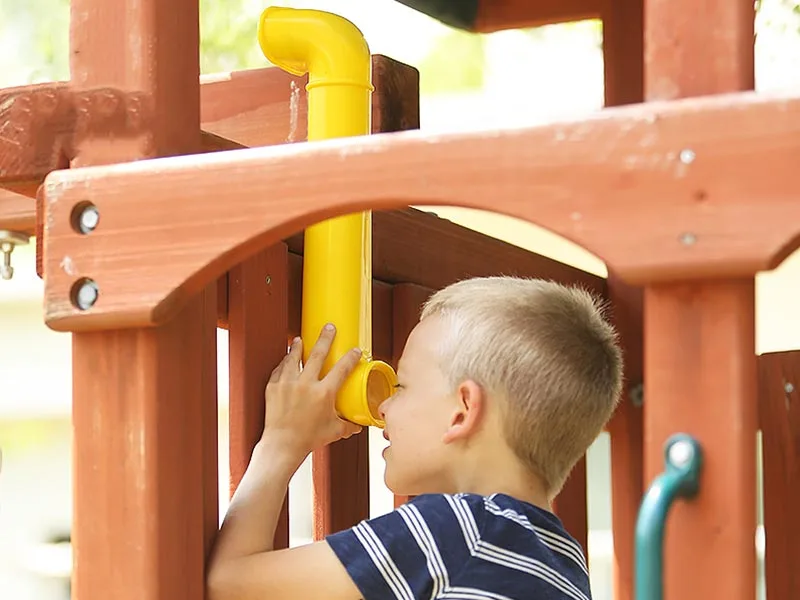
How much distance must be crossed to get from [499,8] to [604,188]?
1.69 meters

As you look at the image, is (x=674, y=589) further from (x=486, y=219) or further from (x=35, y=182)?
(x=486, y=219)

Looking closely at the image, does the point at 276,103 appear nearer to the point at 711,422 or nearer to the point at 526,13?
the point at 526,13

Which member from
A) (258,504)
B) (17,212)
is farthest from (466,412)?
(17,212)

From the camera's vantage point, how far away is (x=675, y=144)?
106cm

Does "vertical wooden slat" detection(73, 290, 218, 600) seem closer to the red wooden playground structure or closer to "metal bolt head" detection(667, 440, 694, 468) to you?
the red wooden playground structure

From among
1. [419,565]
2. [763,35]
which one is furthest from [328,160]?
[763,35]

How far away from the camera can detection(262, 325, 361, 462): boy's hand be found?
1.45 meters

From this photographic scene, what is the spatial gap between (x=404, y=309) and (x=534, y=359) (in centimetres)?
45

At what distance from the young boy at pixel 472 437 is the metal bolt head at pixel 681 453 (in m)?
0.36

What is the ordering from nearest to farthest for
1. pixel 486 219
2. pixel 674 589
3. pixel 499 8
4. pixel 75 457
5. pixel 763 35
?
pixel 674 589 < pixel 75 457 < pixel 499 8 < pixel 763 35 < pixel 486 219

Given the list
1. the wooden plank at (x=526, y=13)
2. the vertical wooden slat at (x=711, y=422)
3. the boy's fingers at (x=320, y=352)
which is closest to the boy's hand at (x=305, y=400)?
the boy's fingers at (x=320, y=352)

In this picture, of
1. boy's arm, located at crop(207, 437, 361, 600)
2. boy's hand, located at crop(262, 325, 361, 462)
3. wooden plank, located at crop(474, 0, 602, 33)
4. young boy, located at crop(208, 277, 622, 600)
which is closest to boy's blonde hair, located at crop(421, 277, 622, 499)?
young boy, located at crop(208, 277, 622, 600)

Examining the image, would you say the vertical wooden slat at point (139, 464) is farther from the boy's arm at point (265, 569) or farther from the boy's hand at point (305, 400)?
the boy's hand at point (305, 400)

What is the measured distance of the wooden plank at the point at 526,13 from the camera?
2621 mm
